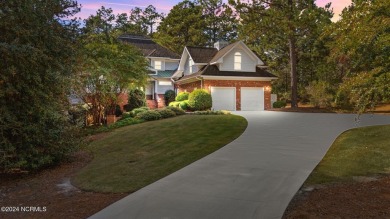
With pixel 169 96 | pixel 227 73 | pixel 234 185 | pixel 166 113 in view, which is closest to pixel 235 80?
pixel 227 73

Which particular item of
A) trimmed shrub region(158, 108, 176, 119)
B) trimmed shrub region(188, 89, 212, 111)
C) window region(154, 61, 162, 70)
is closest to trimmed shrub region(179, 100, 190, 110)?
trimmed shrub region(188, 89, 212, 111)

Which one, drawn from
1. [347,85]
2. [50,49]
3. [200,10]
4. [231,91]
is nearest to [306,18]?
[231,91]

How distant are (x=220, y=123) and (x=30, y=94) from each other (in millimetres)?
8770

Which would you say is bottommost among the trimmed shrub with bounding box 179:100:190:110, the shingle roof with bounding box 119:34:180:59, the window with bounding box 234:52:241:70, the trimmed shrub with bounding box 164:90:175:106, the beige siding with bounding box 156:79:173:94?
the trimmed shrub with bounding box 179:100:190:110

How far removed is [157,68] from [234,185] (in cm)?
2894

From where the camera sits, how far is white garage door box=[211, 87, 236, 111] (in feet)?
84.8

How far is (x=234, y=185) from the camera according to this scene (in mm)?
6523

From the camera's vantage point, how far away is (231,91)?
86.3ft

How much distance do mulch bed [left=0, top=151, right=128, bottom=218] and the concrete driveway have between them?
56 cm

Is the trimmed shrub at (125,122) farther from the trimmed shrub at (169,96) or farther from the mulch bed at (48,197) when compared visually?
the trimmed shrub at (169,96)

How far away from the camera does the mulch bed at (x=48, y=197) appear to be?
5.58 m

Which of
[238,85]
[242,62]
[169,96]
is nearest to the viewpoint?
[238,85]

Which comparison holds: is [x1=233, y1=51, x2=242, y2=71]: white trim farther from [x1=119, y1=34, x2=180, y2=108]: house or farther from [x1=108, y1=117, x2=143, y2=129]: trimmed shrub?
[x1=108, y1=117, x2=143, y2=129]: trimmed shrub

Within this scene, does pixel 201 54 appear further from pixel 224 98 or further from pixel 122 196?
pixel 122 196
